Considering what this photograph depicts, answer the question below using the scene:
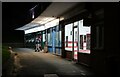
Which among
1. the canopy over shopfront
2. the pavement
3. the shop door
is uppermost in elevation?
the canopy over shopfront

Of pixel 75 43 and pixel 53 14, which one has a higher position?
pixel 53 14

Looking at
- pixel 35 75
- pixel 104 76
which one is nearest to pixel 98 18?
pixel 104 76

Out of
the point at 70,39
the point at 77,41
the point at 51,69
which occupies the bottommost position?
the point at 51,69

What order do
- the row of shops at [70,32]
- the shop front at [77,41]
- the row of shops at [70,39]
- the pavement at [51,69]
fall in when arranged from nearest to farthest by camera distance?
the pavement at [51,69]
the shop front at [77,41]
the row of shops at [70,32]
the row of shops at [70,39]

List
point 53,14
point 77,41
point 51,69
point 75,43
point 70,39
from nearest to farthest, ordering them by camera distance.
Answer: point 51,69
point 77,41
point 75,43
point 70,39
point 53,14

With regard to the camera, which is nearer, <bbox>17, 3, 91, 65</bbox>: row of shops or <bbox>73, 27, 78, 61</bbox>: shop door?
<bbox>17, 3, 91, 65</bbox>: row of shops

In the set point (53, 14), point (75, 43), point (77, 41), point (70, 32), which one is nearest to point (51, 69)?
point (77, 41)

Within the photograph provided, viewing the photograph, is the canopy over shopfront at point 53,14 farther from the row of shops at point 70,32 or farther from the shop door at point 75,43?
the shop door at point 75,43

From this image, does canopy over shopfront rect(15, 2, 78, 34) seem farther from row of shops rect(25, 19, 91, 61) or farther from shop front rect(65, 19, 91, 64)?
shop front rect(65, 19, 91, 64)

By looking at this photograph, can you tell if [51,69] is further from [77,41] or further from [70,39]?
[70,39]

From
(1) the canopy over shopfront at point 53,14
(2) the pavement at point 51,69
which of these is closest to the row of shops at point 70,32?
(1) the canopy over shopfront at point 53,14

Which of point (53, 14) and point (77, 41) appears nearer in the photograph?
point (77, 41)

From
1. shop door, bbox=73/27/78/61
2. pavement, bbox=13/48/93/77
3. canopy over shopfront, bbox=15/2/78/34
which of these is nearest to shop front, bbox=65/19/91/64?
shop door, bbox=73/27/78/61

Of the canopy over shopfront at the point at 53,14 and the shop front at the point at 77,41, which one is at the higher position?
the canopy over shopfront at the point at 53,14
